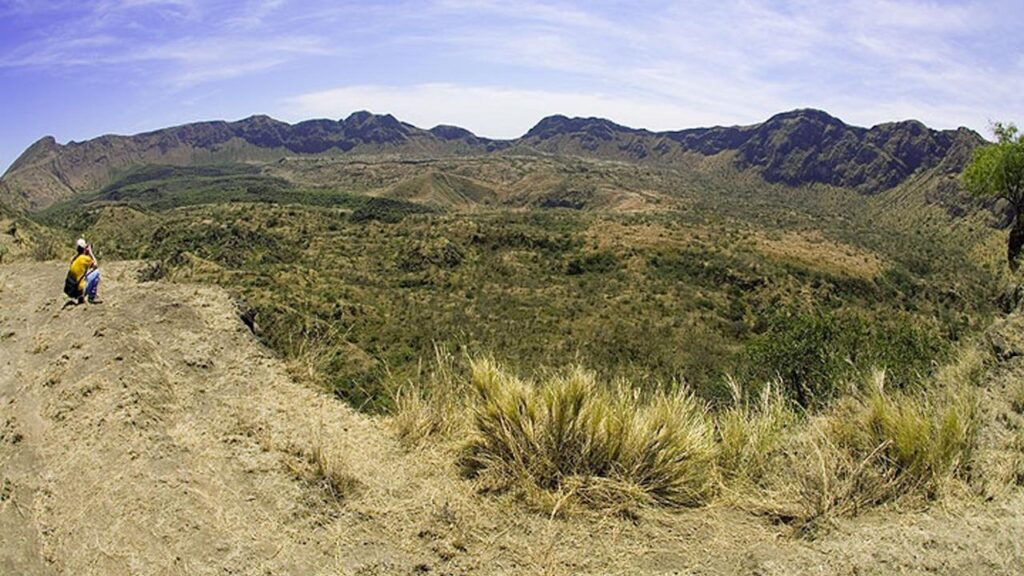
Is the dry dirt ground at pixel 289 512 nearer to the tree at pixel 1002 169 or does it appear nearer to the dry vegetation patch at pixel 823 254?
the tree at pixel 1002 169

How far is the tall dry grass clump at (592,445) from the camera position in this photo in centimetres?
448

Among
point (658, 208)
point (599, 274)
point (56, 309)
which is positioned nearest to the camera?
point (56, 309)

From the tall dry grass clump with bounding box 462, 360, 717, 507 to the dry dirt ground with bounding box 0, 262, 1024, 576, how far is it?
23 centimetres

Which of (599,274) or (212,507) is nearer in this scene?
(212,507)

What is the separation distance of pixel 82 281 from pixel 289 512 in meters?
7.83

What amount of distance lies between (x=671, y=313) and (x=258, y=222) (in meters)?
49.0

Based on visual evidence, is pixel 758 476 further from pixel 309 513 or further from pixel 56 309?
pixel 56 309

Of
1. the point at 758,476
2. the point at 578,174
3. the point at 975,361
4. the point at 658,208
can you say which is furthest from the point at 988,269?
the point at 578,174

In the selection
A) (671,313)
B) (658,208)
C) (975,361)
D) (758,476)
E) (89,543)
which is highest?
(658,208)

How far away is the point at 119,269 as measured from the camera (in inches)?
493

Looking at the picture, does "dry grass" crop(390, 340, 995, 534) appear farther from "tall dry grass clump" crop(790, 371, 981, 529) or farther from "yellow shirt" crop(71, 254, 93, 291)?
"yellow shirt" crop(71, 254, 93, 291)

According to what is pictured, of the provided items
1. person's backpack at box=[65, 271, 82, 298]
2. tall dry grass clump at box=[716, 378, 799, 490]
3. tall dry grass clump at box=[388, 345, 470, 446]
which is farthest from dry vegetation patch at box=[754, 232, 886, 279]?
→ person's backpack at box=[65, 271, 82, 298]

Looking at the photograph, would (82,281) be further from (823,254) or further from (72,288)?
(823,254)

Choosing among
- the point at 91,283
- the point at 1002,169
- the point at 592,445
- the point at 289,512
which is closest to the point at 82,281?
the point at 91,283
